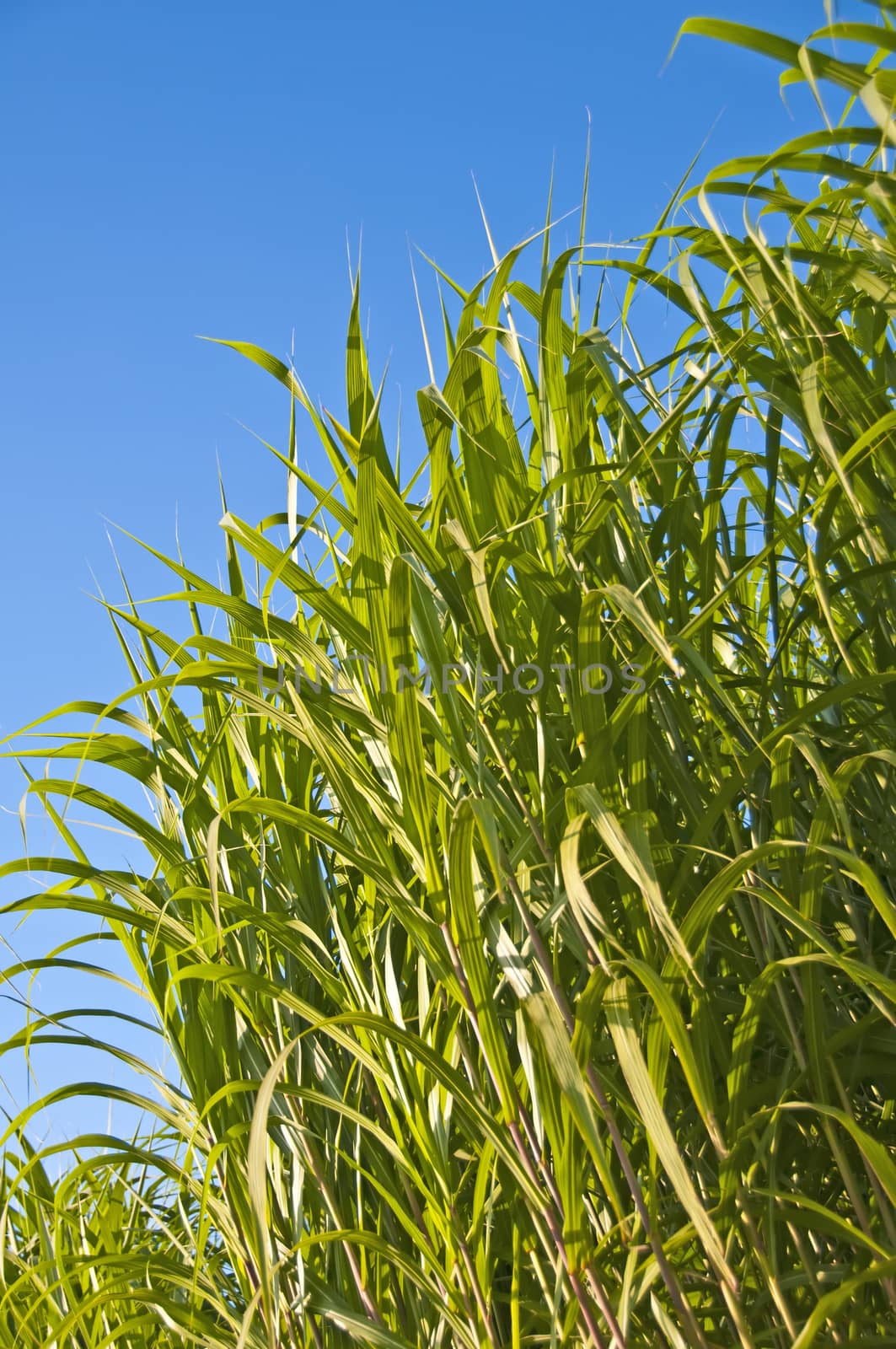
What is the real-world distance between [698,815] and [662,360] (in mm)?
393

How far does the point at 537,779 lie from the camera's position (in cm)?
82

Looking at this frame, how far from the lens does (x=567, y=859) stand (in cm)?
66

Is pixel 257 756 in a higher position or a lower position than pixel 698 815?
higher

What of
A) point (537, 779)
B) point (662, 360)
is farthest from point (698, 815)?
point (662, 360)

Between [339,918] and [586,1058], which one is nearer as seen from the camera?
[586,1058]

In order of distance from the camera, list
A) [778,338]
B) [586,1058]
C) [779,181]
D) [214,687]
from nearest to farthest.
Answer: [586,1058], [778,338], [214,687], [779,181]

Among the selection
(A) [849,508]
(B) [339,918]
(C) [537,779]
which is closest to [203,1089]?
(B) [339,918]

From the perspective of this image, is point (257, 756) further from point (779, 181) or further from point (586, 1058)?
point (779, 181)

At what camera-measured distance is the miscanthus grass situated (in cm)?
70

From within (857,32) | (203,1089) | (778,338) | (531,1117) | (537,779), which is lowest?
(531,1117)

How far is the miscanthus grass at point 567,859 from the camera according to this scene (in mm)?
703

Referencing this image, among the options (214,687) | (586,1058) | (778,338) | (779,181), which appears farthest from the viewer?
(779,181)

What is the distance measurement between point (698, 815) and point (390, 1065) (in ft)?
1.07

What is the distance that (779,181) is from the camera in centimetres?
110
